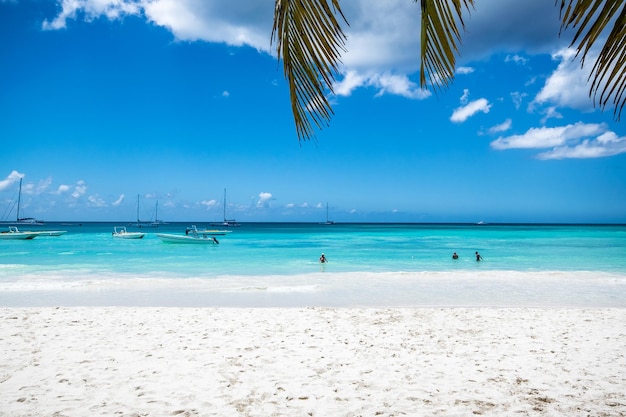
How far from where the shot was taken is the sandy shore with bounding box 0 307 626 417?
3.99 m

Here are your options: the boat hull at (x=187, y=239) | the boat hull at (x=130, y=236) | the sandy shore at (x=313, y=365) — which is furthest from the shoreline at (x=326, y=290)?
the boat hull at (x=130, y=236)

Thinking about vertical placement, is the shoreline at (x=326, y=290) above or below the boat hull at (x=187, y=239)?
below

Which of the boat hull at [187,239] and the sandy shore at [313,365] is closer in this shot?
the sandy shore at [313,365]

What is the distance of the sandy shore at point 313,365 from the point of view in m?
3.99

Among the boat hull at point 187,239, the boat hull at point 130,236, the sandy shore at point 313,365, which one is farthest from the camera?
the boat hull at point 130,236

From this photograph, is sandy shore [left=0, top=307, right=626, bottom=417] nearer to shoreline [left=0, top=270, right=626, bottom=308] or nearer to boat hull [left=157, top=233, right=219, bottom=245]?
shoreline [left=0, top=270, right=626, bottom=308]

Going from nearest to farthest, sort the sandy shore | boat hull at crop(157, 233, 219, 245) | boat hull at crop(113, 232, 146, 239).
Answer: the sandy shore < boat hull at crop(157, 233, 219, 245) < boat hull at crop(113, 232, 146, 239)

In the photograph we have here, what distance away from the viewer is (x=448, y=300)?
11.1 metres

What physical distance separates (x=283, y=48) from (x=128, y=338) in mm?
6225

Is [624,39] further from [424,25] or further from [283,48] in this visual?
[283,48]

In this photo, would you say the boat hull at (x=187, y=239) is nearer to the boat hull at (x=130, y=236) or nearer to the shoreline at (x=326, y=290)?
the boat hull at (x=130, y=236)

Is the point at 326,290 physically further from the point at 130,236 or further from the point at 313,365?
the point at 130,236

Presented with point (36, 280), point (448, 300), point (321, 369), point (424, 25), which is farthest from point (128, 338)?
point (36, 280)

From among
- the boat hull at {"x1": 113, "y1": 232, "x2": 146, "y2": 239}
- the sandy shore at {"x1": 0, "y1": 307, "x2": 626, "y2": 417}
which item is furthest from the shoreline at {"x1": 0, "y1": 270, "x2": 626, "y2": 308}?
the boat hull at {"x1": 113, "y1": 232, "x2": 146, "y2": 239}
